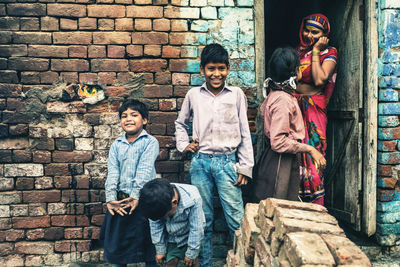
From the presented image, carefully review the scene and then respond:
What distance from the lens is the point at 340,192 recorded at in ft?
11.2

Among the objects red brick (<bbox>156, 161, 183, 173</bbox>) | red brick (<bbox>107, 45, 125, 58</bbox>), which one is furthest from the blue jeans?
red brick (<bbox>107, 45, 125, 58</bbox>)

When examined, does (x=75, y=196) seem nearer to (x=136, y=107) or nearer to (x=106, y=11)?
(x=136, y=107)

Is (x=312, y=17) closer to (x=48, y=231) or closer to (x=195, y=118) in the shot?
(x=195, y=118)

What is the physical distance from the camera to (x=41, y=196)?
3.00m

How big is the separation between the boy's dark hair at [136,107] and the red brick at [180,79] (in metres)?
0.39

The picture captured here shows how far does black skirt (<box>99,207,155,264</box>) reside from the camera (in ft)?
8.56

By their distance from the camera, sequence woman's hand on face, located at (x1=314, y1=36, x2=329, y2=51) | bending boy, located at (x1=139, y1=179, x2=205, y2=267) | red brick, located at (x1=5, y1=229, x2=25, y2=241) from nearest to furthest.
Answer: bending boy, located at (x1=139, y1=179, x2=205, y2=267)
red brick, located at (x1=5, y1=229, x2=25, y2=241)
woman's hand on face, located at (x1=314, y1=36, x2=329, y2=51)

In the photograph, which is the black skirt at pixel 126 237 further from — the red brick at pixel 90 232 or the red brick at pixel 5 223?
the red brick at pixel 5 223

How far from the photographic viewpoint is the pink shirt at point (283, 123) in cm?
252

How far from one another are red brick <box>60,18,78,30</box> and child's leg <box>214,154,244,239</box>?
1685mm

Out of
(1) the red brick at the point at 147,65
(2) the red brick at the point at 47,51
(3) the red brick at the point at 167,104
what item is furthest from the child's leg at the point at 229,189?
Answer: (2) the red brick at the point at 47,51

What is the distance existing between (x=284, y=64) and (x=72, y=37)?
1.79 meters

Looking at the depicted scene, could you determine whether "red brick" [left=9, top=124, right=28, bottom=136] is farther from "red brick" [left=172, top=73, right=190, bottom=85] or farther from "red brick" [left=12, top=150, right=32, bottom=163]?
"red brick" [left=172, top=73, right=190, bottom=85]

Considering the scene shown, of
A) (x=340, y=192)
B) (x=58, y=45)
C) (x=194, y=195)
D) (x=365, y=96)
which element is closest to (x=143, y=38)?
(x=58, y=45)
